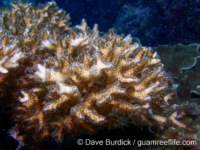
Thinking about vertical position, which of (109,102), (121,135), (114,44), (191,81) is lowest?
(121,135)

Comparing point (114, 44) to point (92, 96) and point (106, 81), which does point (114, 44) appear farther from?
point (92, 96)

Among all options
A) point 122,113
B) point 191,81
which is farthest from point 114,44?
point 191,81

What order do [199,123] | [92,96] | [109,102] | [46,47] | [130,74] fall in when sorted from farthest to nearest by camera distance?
[199,123], [46,47], [130,74], [92,96], [109,102]

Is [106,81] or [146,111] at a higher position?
[106,81]

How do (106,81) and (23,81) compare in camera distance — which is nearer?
(106,81)

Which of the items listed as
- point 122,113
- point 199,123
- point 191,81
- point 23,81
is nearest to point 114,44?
point 122,113

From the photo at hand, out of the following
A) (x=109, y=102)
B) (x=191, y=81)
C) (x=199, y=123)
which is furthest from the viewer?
(x=191, y=81)
